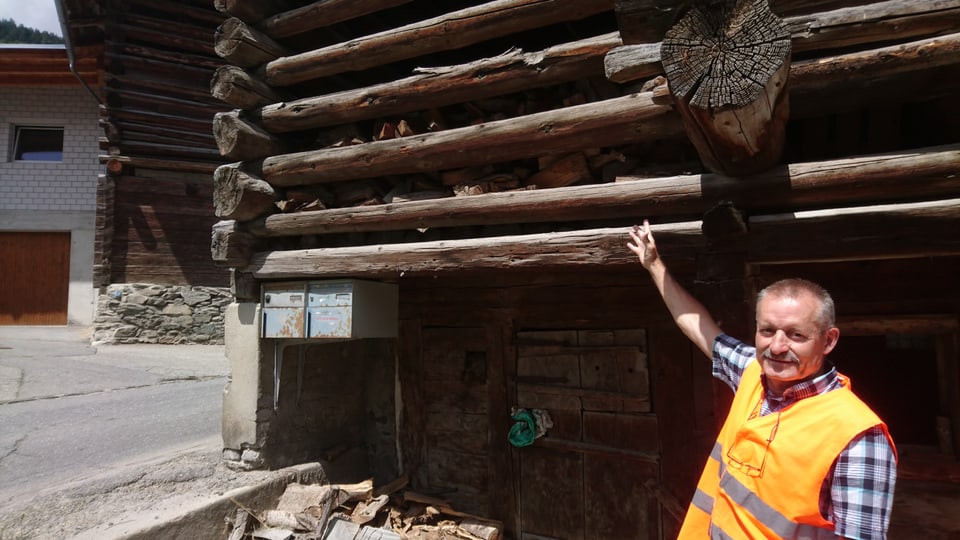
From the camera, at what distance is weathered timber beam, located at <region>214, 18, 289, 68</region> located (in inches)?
183

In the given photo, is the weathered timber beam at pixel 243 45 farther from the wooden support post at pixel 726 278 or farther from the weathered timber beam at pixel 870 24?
the wooden support post at pixel 726 278

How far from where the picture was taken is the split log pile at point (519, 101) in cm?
247

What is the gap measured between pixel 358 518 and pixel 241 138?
3237mm

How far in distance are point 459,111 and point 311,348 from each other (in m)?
2.56

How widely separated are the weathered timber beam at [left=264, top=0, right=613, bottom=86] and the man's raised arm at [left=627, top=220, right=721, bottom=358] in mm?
1691

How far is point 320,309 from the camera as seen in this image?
457cm

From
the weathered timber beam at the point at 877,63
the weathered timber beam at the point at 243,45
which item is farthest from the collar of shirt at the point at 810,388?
the weathered timber beam at the point at 243,45

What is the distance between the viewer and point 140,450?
16.8 ft

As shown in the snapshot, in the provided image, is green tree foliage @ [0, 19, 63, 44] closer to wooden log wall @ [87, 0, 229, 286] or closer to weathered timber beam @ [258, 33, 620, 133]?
wooden log wall @ [87, 0, 229, 286]

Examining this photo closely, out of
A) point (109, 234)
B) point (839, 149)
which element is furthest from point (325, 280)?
point (109, 234)

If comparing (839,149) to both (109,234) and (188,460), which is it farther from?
(109,234)

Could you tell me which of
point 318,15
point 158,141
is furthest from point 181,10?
point 318,15

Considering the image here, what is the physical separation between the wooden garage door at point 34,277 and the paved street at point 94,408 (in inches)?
155

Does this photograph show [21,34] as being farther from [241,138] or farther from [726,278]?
[726,278]
